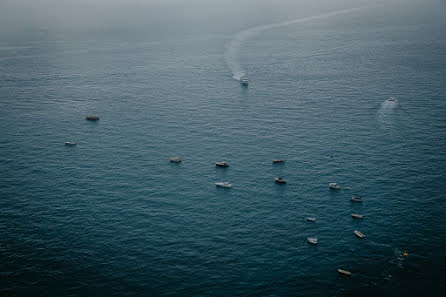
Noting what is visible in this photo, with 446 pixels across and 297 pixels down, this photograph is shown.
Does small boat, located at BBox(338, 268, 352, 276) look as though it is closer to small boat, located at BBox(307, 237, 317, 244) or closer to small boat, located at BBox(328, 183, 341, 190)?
small boat, located at BBox(307, 237, 317, 244)

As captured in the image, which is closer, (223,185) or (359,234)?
(359,234)

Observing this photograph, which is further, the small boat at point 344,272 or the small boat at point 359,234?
the small boat at point 359,234

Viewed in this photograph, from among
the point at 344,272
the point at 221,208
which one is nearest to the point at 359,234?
the point at 344,272

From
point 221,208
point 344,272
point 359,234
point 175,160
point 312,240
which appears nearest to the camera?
point 344,272

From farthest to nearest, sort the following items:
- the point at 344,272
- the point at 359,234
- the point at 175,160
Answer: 1. the point at 175,160
2. the point at 359,234
3. the point at 344,272

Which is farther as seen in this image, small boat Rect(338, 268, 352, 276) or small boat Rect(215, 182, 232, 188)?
small boat Rect(215, 182, 232, 188)

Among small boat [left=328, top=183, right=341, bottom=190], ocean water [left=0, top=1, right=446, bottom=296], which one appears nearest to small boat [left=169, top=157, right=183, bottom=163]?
ocean water [left=0, top=1, right=446, bottom=296]

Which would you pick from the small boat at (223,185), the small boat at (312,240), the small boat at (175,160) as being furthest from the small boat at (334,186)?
the small boat at (175,160)

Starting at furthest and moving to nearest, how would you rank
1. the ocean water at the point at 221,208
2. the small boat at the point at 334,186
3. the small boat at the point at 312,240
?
the small boat at the point at 334,186 < the small boat at the point at 312,240 < the ocean water at the point at 221,208

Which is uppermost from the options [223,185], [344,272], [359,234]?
[223,185]

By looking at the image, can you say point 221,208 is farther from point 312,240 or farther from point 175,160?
point 175,160

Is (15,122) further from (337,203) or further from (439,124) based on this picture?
(439,124)

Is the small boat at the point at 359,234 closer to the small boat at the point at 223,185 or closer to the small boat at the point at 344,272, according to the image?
the small boat at the point at 344,272

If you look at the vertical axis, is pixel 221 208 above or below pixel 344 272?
above
